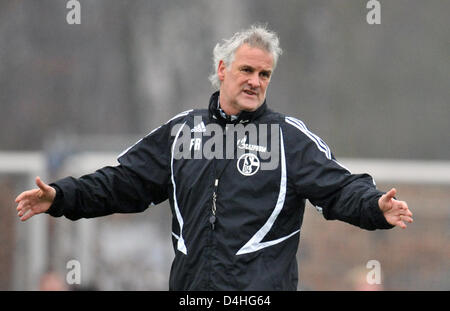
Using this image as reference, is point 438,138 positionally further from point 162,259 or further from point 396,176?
point 162,259

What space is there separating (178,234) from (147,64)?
11.5 meters

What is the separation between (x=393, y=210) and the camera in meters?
4.91

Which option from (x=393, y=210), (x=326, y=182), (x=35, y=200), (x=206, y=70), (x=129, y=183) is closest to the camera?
(x=393, y=210)

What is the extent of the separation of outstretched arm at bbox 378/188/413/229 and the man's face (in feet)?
2.98

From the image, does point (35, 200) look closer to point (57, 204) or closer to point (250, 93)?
point (57, 204)

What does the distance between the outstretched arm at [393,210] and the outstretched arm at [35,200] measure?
1.70 m

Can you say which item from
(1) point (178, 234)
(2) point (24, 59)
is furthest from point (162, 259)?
(1) point (178, 234)

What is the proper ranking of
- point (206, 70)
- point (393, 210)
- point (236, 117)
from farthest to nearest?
1. point (206, 70)
2. point (236, 117)
3. point (393, 210)

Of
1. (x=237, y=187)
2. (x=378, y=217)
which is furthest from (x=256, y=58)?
(x=378, y=217)

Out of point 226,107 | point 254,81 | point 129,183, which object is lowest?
point 129,183

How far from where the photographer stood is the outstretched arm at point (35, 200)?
208 inches

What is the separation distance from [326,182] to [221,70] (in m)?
0.93

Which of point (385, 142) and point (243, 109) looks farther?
point (385, 142)

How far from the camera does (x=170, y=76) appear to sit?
16.6 metres
